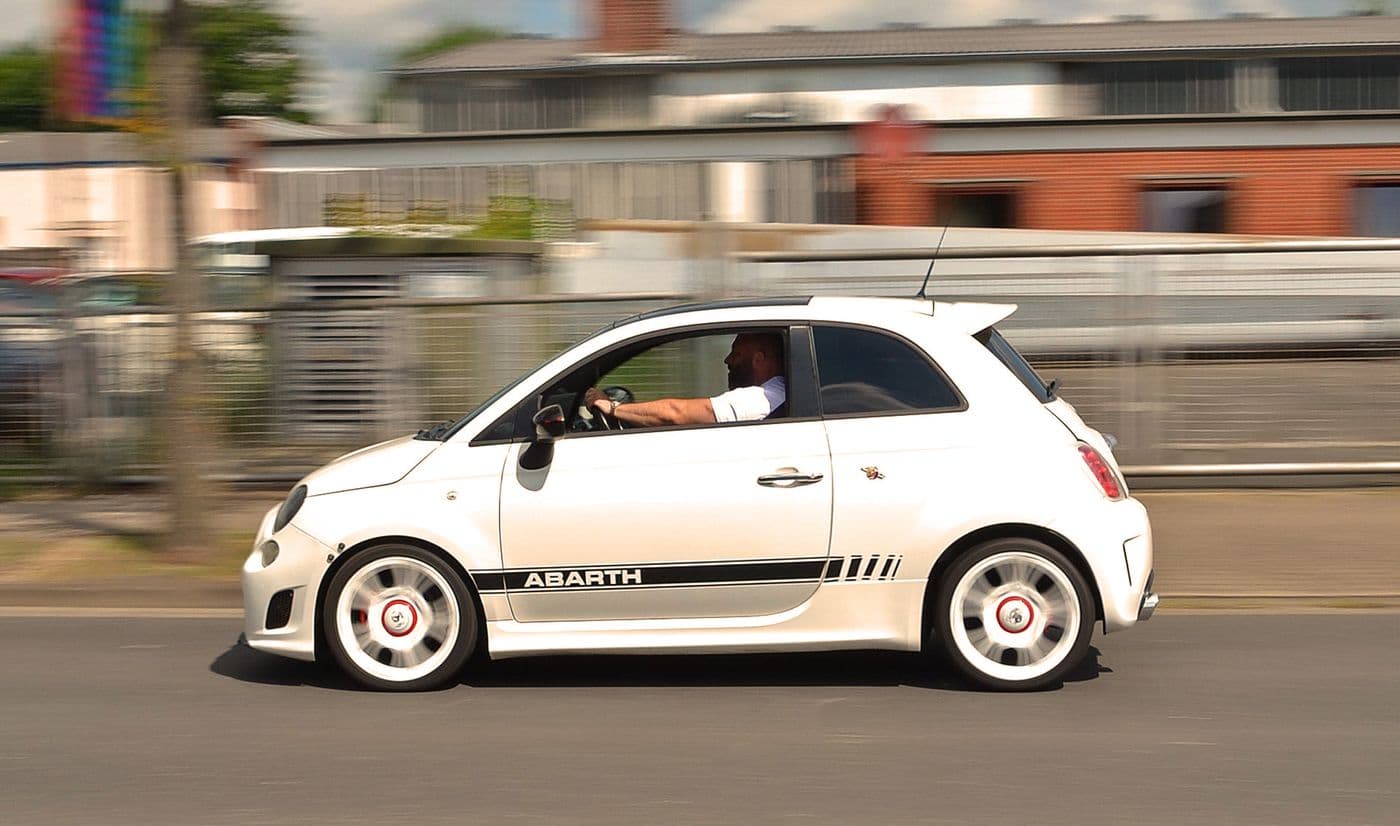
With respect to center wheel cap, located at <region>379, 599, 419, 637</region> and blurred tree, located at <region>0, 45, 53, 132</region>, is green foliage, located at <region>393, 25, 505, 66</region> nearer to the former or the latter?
blurred tree, located at <region>0, 45, 53, 132</region>

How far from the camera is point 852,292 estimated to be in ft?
38.7

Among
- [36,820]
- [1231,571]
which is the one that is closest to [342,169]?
[1231,571]

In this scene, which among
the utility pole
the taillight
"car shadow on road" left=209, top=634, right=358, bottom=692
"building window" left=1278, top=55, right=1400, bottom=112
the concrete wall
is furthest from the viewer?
"building window" left=1278, top=55, right=1400, bottom=112

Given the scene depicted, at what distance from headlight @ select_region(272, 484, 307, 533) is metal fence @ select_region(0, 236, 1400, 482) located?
3917mm

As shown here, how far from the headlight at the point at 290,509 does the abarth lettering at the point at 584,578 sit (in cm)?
105

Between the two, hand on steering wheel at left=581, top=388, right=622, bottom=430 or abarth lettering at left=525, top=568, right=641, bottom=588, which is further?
hand on steering wheel at left=581, top=388, right=622, bottom=430

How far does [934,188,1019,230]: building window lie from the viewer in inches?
976

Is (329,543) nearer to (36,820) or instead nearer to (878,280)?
(36,820)

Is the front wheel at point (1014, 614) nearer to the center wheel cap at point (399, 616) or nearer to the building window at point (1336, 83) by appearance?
the center wheel cap at point (399, 616)

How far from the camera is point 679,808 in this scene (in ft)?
16.3

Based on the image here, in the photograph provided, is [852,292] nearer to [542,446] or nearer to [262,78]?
[542,446]

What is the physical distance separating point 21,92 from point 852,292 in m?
78.2

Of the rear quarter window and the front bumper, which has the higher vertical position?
the rear quarter window

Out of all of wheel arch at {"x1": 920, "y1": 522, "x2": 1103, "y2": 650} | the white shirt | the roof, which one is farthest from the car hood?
wheel arch at {"x1": 920, "y1": 522, "x2": 1103, "y2": 650}
